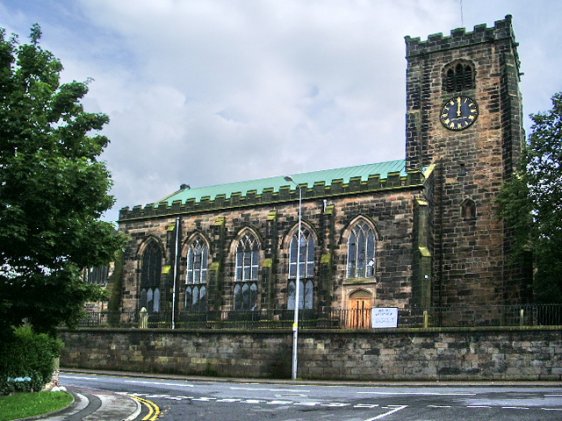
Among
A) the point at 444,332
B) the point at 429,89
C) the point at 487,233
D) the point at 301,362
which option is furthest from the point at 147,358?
the point at 429,89

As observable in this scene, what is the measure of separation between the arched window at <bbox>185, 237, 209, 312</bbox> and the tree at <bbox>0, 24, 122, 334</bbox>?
25.7m

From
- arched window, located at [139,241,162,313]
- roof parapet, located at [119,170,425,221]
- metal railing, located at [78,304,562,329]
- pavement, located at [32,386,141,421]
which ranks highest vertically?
roof parapet, located at [119,170,425,221]

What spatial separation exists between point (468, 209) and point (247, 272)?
13354 mm

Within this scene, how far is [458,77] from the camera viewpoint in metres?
41.6

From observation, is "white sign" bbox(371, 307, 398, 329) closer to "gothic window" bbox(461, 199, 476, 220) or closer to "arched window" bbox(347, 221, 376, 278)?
"arched window" bbox(347, 221, 376, 278)

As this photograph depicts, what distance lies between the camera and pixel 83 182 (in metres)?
16.4

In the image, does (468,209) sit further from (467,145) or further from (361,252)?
(361,252)

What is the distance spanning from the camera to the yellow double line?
1687cm

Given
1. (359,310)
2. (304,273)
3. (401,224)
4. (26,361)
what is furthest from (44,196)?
(304,273)

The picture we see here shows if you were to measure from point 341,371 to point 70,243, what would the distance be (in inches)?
688

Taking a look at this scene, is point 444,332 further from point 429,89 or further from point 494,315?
point 429,89

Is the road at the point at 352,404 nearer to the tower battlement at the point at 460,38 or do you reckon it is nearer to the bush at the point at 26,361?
the bush at the point at 26,361

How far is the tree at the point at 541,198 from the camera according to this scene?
31.8 metres

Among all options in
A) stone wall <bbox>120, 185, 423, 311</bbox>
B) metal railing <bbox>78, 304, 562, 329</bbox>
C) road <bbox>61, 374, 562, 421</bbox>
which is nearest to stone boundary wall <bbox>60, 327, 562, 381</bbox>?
metal railing <bbox>78, 304, 562, 329</bbox>
